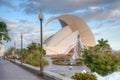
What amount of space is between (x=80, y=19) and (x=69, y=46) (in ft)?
35.2

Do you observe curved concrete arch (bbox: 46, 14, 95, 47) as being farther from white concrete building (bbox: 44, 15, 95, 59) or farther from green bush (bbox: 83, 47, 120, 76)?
green bush (bbox: 83, 47, 120, 76)

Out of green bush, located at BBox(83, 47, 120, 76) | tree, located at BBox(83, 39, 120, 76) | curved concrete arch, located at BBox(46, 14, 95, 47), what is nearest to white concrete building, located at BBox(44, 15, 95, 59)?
curved concrete arch, located at BBox(46, 14, 95, 47)

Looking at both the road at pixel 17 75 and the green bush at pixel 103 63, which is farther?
the green bush at pixel 103 63

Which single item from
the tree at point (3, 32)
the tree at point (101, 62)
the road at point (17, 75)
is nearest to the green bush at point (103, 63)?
the tree at point (101, 62)

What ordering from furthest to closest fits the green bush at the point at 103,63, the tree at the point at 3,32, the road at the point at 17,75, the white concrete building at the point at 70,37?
the white concrete building at the point at 70,37 < the green bush at the point at 103,63 < the tree at the point at 3,32 < the road at the point at 17,75

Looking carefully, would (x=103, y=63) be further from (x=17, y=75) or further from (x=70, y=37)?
(x=70, y=37)

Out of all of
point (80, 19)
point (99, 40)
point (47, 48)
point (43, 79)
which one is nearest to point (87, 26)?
point (80, 19)

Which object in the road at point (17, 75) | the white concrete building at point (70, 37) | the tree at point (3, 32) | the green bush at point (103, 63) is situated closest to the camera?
the road at point (17, 75)

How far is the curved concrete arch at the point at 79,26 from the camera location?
3873 inches

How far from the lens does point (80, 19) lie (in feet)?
325

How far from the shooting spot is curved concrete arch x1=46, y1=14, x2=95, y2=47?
98.4m

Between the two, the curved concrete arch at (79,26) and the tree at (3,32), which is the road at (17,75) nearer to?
the tree at (3,32)

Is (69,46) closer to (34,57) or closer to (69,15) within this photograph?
(69,15)

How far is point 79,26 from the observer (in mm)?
100750
